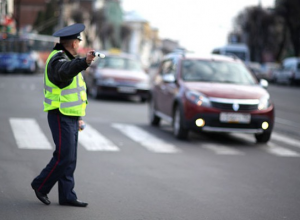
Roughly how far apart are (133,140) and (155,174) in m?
3.47

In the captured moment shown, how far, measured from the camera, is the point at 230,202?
6738 millimetres

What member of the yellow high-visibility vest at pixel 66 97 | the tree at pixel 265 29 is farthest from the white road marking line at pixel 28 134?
the tree at pixel 265 29

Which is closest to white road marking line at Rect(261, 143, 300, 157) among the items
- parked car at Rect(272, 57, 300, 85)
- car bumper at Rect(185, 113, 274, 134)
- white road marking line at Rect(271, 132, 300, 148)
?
car bumper at Rect(185, 113, 274, 134)

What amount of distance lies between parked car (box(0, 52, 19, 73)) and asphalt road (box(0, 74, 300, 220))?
3311 cm

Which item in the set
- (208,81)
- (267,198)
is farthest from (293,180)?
(208,81)

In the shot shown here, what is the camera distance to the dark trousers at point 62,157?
5.98 m

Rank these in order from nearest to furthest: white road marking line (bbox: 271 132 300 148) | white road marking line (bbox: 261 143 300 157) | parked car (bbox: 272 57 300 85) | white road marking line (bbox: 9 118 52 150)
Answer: white road marking line (bbox: 9 118 52 150) < white road marking line (bbox: 261 143 300 157) < white road marking line (bbox: 271 132 300 148) < parked car (bbox: 272 57 300 85)

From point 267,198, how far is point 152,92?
8091 millimetres

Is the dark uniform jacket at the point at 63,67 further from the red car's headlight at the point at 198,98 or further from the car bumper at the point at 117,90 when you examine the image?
the car bumper at the point at 117,90

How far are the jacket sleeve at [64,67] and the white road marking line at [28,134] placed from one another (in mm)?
4339

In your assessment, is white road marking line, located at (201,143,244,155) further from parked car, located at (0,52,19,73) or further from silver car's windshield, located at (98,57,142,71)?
parked car, located at (0,52,19,73)

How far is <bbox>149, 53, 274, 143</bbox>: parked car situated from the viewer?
11.4 m

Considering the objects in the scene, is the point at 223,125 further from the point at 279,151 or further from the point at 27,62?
the point at 27,62

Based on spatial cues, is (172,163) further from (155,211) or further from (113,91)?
(113,91)
